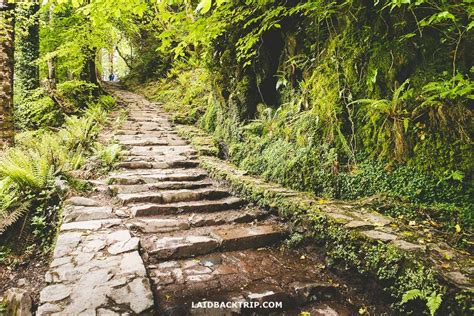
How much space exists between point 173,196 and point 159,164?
1839 millimetres

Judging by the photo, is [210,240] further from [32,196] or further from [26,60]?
[26,60]

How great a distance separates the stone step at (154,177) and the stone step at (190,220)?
138 centimetres

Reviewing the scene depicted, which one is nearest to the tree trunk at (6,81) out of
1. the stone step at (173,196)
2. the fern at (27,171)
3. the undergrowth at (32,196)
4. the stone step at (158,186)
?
the undergrowth at (32,196)

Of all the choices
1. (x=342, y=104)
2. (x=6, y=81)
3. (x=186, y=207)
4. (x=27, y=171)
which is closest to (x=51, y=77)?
(x=6, y=81)

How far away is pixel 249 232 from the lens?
13.1 feet

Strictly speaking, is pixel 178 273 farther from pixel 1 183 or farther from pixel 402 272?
pixel 1 183

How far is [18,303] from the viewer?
9.23 feet

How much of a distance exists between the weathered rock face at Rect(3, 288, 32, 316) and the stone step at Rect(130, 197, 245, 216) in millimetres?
1663

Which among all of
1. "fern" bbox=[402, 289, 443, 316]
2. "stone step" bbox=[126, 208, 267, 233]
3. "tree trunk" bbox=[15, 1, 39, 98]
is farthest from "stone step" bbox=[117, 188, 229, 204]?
"tree trunk" bbox=[15, 1, 39, 98]

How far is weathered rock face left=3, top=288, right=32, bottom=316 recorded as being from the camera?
8.95 feet

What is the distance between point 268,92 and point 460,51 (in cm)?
374

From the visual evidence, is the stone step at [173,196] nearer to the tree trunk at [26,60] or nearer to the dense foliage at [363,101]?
the dense foliage at [363,101]

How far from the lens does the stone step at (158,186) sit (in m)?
5.16

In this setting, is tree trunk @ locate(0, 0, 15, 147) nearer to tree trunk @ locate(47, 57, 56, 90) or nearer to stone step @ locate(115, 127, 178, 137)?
stone step @ locate(115, 127, 178, 137)
